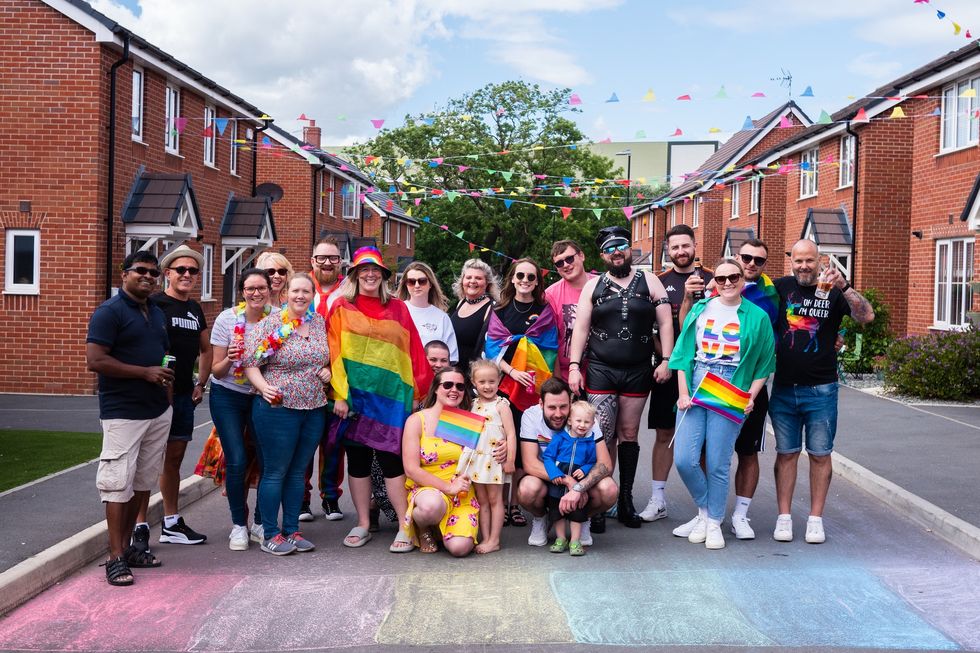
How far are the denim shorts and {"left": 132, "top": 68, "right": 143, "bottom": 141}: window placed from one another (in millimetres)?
14728

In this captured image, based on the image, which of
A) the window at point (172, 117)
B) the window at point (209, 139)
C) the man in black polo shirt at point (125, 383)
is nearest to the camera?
the man in black polo shirt at point (125, 383)

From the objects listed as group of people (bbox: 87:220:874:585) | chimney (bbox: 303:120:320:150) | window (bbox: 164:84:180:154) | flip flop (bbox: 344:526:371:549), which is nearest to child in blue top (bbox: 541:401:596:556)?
group of people (bbox: 87:220:874:585)

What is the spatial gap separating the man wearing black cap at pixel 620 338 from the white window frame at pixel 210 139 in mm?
16688

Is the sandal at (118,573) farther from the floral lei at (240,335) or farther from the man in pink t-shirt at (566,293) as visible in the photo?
the man in pink t-shirt at (566,293)

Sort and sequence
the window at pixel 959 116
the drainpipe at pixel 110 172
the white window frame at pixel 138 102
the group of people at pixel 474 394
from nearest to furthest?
the group of people at pixel 474 394
the drainpipe at pixel 110 172
the white window frame at pixel 138 102
the window at pixel 959 116

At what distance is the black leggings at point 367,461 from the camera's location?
6.82 metres

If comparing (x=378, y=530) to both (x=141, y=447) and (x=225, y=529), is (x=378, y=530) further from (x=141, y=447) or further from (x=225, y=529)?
(x=141, y=447)

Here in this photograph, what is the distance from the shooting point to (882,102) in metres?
23.2

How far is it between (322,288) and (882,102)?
63.0ft

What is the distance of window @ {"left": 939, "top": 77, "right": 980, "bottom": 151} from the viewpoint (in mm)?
19250

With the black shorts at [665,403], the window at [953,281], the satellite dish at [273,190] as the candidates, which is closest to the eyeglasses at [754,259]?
the black shorts at [665,403]

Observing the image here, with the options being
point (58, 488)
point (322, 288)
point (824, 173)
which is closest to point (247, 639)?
point (322, 288)

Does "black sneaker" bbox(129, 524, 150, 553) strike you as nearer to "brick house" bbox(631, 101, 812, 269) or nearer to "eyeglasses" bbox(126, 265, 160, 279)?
"eyeglasses" bbox(126, 265, 160, 279)

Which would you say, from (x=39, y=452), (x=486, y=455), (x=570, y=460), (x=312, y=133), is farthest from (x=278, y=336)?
(x=312, y=133)
